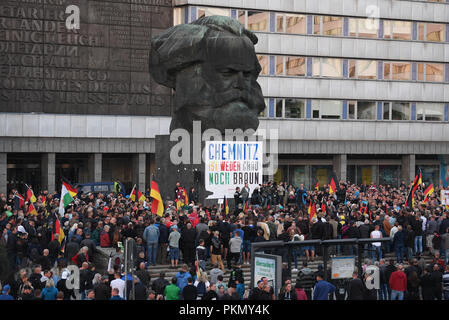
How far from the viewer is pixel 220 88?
107 ft

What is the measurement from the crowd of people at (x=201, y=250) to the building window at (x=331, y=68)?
26.5 meters

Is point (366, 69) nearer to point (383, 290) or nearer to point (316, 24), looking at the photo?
point (316, 24)

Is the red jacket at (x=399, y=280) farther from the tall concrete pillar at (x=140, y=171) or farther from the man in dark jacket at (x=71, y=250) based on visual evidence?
the tall concrete pillar at (x=140, y=171)

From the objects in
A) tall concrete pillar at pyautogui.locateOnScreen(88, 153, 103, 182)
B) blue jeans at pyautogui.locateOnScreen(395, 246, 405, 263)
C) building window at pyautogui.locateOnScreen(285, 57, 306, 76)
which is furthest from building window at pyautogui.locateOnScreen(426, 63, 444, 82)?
blue jeans at pyautogui.locateOnScreen(395, 246, 405, 263)

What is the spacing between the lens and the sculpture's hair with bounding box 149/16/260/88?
106ft

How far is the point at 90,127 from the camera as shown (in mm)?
47844

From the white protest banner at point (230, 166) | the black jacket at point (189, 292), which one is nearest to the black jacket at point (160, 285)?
the black jacket at point (189, 292)

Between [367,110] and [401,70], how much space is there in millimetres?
3938

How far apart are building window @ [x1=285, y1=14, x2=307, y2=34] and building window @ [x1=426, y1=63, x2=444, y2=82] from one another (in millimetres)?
10212

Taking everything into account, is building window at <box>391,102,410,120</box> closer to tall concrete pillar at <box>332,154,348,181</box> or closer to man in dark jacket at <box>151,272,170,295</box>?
tall concrete pillar at <box>332,154,348,181</box>


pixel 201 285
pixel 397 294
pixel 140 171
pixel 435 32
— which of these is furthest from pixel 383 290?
pixel 435 32

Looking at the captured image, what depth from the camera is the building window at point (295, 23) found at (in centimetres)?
5325
